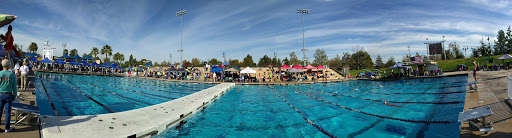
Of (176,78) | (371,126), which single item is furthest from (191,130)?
(176,78)

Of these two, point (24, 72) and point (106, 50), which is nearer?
point (24, 72)

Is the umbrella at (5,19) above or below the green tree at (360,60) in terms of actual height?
below

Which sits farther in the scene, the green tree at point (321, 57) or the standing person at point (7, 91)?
the green tree at point (321, 57)

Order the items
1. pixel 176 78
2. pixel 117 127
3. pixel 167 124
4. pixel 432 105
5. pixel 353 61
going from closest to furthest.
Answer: pixel 117 127 < pixel 167 124 < pixel 432 105 < pixel 176 78 < pixel 353 61

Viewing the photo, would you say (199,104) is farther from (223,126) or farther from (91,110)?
(91,110)

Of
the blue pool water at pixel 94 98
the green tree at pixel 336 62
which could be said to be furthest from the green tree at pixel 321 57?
the blue pool water at pixel 94 98

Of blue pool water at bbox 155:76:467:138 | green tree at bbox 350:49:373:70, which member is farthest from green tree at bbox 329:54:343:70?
blue pool water at bbox 155:76:467:138

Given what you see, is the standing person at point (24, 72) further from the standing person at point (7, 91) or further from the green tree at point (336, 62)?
the green tree at point (336, 62)

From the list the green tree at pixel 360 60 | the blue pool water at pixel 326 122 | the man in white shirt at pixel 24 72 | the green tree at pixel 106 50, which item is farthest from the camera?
the green tree at pixel 360 60

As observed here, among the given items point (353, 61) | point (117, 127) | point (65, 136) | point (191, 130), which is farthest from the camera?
point (353, 61)

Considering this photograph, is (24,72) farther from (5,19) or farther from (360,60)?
(360,60)

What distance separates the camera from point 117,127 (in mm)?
4508

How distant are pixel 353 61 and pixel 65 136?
83.8 meters

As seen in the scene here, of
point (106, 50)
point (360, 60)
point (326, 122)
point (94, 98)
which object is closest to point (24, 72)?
point (94, 98)
